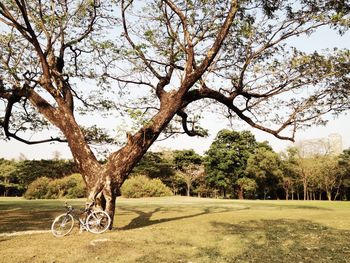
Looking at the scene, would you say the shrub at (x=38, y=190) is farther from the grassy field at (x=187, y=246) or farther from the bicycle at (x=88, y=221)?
the grassy field at (x=187, y=246)

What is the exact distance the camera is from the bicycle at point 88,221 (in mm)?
10288

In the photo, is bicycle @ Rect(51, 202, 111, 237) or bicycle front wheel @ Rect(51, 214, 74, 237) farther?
bicycle @ Rect(51, 202, 111, 237)

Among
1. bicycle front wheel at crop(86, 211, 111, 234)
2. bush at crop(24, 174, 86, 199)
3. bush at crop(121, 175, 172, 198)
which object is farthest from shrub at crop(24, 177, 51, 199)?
bicycle front wheel at crop(86, 211, 111, 234)

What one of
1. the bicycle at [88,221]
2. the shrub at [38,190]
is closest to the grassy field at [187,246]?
the bicycle at [88,221]

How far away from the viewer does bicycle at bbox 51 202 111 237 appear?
10.3 m

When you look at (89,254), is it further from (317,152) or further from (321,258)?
(317,152)

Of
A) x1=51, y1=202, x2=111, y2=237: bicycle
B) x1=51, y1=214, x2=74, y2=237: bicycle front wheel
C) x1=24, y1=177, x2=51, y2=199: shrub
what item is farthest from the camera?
x1=24, y1=177, x2=51, y2=199: shrub

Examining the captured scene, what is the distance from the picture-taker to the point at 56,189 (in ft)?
118

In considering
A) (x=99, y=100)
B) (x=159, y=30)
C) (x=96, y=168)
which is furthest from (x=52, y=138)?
(x=159, y=30)

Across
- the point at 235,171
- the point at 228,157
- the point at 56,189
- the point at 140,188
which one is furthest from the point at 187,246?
the point at 235,171

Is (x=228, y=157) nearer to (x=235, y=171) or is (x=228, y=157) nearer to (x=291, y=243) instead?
(x=235, y=171)

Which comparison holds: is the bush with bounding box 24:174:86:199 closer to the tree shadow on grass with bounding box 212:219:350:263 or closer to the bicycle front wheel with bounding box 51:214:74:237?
the bicycle front wheel with bounding box 51:214:74:237

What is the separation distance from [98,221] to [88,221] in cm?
31

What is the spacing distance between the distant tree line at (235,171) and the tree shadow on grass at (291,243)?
119 feet
